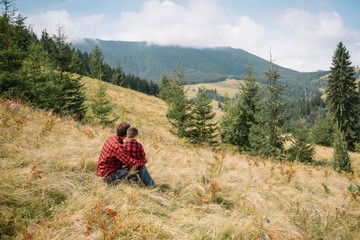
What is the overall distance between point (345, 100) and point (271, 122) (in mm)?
28051

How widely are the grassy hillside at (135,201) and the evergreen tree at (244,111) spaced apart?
458 inches

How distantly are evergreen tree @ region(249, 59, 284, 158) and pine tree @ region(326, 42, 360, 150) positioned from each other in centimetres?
2631

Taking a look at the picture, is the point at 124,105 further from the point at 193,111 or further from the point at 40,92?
the point at 40,92

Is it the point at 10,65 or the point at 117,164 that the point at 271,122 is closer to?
the point at 117,164

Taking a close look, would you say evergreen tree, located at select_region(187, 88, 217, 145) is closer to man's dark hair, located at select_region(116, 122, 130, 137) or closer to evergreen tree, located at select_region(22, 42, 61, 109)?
evergreen tree, located at select_region(22, 42, 61, 109)

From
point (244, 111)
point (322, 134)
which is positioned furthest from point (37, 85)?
point (322, 134)

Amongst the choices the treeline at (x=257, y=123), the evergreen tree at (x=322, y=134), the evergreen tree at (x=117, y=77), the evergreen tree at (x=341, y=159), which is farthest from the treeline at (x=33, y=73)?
the evergreen tree at (x=117, y=77)

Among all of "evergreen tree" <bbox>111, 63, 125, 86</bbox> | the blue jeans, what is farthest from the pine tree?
"evergreen tree" <bbox>111, 63, 125, 86</bbox>

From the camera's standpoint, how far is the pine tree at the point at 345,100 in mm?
36094

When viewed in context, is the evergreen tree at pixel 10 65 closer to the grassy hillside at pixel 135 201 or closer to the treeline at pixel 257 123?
the grassy hillside at pixel 135 201

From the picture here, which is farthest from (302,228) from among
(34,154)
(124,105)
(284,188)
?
(124,105)

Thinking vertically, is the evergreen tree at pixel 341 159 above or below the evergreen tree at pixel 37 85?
below

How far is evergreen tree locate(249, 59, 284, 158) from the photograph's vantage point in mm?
15523

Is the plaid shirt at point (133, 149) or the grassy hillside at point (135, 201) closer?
the grassy hillside at point (135, 201)
